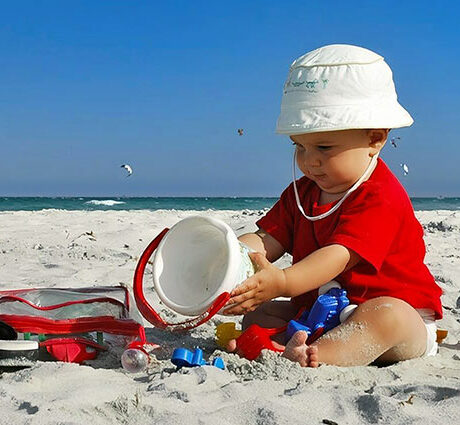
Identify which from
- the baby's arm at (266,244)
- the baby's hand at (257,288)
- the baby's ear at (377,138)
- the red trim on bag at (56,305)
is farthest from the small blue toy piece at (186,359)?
the baby's ear at (377,138)

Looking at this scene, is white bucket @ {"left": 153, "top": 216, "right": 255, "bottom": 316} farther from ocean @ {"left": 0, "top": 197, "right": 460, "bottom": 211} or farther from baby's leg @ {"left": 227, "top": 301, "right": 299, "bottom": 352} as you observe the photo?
ocean @ {"left": 0, "top": 197, "right": 460, "bottom": 211}

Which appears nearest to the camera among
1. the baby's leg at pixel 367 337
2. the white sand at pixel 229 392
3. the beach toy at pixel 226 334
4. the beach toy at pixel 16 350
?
the white sand at pixel 229 392

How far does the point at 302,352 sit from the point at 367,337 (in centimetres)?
22

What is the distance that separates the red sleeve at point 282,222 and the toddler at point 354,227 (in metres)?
0.23

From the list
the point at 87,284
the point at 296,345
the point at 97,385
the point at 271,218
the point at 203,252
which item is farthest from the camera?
the point at 87,284

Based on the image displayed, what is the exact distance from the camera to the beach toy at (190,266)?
2.06m

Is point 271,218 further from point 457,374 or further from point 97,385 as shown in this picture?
point 97,385

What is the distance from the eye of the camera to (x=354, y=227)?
2.18 m

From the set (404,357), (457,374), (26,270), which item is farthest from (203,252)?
(26,270)

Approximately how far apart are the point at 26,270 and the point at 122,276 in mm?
641

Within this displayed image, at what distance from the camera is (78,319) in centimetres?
221

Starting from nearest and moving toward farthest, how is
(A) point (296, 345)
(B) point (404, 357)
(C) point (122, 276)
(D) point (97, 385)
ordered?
(D) point (97, 385)
(A) point (296, 345)
(B) point (404, 357)
(C) point (122, 276)

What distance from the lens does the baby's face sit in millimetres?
2215

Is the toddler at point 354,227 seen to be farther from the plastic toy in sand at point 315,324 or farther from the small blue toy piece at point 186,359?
the small blue toy piece at point 186,359
